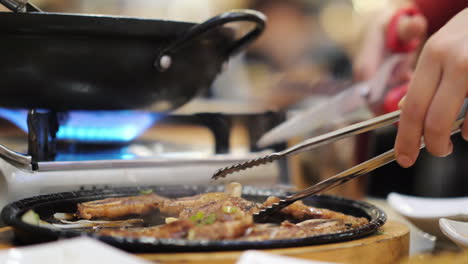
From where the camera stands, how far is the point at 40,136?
1332 mm

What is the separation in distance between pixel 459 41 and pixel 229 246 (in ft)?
1.89

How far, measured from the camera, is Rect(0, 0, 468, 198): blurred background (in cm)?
456

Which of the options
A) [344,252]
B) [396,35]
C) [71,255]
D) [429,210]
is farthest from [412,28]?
[71,255]

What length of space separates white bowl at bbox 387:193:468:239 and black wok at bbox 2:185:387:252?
214 mm

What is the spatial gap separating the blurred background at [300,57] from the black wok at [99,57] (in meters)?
2.34

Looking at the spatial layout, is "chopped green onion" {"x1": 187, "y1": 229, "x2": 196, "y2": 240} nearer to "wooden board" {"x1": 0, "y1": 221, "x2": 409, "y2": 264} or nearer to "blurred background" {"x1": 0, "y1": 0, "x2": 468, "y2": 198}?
"wooden board" {"x1": 0, "y1": 221, "x2": 409, "y2": 264}

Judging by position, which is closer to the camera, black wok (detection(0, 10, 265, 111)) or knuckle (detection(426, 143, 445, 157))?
knuckle (detection(426, 143, 445, 157))

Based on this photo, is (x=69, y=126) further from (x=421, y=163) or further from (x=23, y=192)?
(x=421, y=163)

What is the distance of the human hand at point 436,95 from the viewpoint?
941 millimetres

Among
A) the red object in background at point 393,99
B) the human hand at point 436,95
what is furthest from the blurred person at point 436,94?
the red object in background at point 393,99

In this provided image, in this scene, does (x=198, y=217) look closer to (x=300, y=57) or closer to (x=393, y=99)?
(x=393, y=99)

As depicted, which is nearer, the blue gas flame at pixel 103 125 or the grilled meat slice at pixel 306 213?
the grilled meat slice at pixel 306 213

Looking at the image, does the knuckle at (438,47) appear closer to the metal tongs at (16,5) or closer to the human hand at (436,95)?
the human hand at (436,95)

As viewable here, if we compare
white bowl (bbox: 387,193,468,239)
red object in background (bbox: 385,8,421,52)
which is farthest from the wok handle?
red object in background (bbox: 385,8,421,52)
